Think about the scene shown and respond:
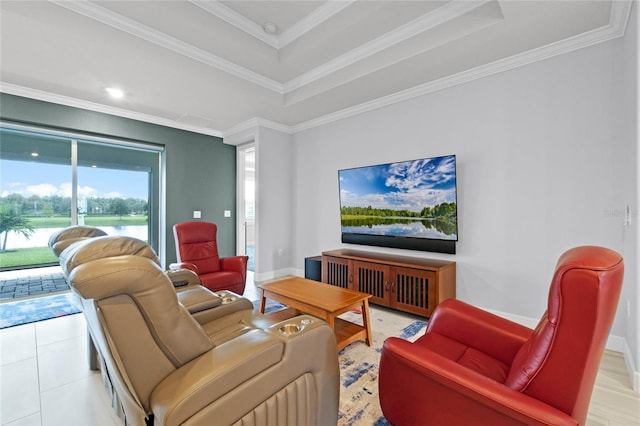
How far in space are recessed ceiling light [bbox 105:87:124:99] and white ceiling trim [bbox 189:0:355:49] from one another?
1.83 meters

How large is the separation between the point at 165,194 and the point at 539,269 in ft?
16.7

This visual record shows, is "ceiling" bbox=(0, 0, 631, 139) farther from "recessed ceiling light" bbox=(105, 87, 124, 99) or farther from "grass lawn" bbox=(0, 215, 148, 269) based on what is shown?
"grass lawn" bbox=(0, 215, 148, 269)

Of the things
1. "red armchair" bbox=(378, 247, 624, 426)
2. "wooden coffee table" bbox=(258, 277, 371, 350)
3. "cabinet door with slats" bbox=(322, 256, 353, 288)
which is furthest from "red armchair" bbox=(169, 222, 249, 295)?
"red armchair" bbox=(378, 247, 624, 426)

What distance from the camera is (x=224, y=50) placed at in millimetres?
2945

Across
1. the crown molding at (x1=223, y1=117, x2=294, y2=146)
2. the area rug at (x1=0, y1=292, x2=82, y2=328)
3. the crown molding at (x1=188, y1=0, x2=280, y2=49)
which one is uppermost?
the crown molding at (x1=188, y1=0, x2=280, y2=49)

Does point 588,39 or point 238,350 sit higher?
point 588,39

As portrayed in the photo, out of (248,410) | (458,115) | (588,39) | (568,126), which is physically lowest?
(248,410)

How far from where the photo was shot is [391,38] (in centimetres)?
280

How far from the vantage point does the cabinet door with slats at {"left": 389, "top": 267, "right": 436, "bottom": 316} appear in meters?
2.93

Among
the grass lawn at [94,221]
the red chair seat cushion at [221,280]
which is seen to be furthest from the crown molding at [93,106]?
the red chair seat cushion at [221,280]

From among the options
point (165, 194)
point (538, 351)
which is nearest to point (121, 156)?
point (165, 194)

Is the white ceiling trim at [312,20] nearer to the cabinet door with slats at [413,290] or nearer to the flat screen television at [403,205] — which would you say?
the flat screen television at [403,205]

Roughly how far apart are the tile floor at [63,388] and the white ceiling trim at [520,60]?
263 centimetres

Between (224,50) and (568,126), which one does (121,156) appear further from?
(568,126)
